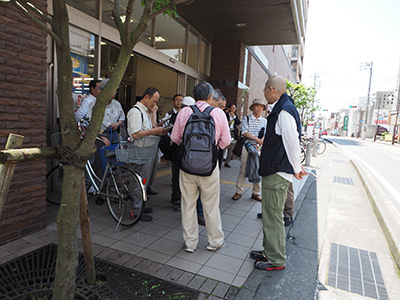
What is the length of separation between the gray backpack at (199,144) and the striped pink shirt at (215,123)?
0.37ft

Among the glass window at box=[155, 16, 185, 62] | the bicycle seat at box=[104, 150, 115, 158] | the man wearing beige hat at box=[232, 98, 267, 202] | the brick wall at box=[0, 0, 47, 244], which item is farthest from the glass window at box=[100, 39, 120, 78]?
the man wearing beige hat at box=[232, 98, 267, 202]

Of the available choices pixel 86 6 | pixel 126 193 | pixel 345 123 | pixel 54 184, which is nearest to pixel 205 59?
pixel 86 6

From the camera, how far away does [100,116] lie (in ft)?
6.56

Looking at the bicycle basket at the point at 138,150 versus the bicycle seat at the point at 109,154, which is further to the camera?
the bicycle seat at the point at 109,154

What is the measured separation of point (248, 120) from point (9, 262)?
407 centimetres

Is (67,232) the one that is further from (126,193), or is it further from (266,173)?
(266,173)

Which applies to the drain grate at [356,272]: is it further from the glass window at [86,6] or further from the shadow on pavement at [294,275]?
the glass window at [86,6]

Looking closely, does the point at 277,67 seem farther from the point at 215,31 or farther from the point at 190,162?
the point at 190,162

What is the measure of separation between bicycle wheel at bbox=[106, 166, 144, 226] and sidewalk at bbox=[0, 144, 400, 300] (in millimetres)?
172

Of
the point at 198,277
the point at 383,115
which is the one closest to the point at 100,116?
the point at 198,277

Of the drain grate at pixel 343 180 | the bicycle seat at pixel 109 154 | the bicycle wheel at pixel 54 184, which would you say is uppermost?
the bicycle seat at pixel 109 154

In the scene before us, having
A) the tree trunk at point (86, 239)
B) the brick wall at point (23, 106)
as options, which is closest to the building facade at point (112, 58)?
the brick wall at point (23, 106)

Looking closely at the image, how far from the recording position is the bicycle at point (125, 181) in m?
3.64

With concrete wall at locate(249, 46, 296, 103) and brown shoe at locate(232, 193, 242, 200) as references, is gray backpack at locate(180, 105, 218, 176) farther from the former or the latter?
concrete wall at locate(249, 46, 296, 103)
